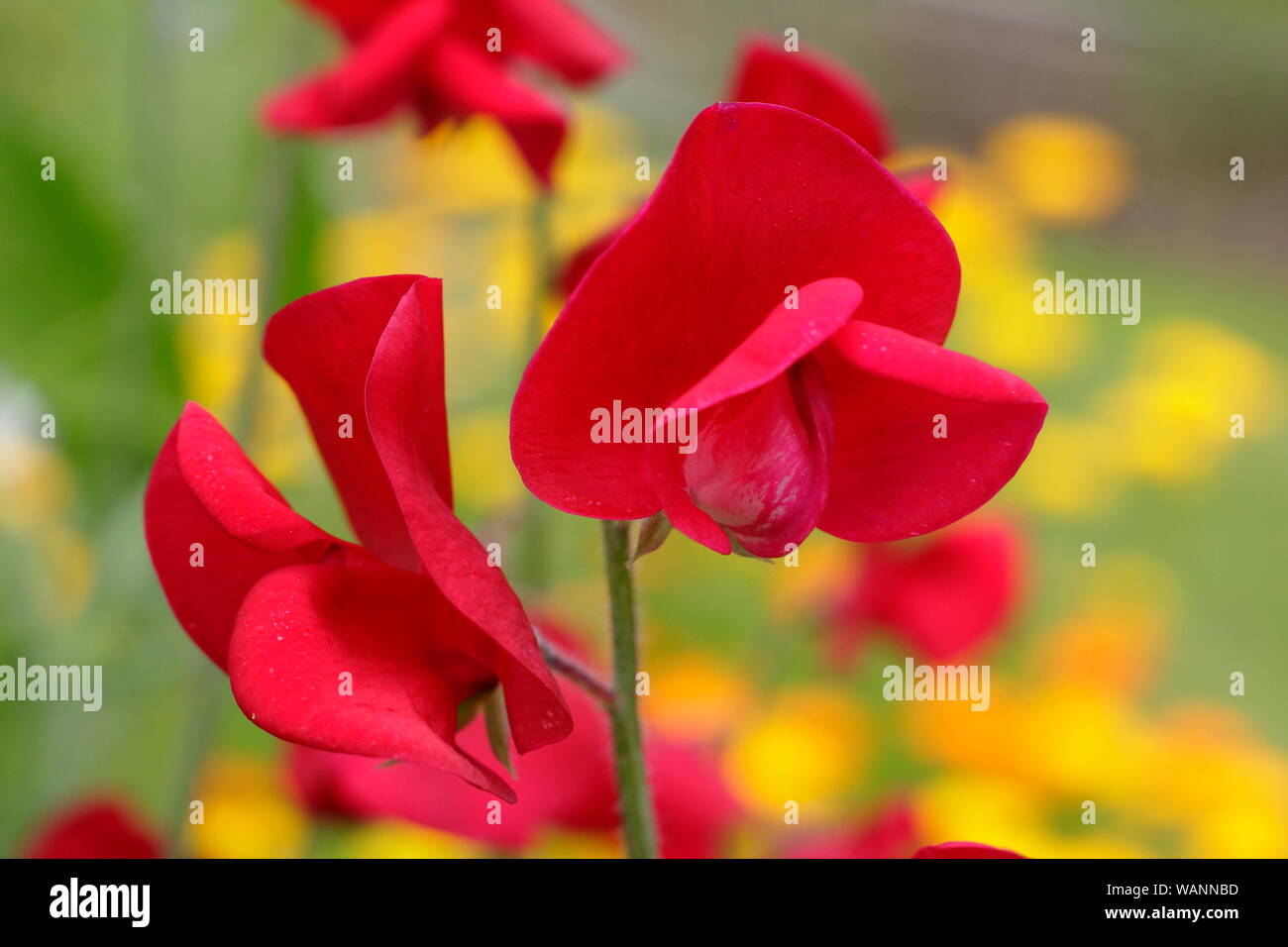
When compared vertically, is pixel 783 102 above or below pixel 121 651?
above

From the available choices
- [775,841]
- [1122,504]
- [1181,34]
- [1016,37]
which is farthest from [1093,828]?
[1181,34]

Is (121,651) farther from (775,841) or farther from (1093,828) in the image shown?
(1093,828)

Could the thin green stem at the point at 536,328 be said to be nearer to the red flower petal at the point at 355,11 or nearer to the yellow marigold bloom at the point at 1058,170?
the red flower petal at the point at 355,11

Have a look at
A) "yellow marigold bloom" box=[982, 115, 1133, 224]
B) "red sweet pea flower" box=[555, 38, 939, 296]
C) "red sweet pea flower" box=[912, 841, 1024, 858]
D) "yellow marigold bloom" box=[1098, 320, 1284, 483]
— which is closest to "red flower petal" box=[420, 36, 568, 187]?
"red sweet pea flower" box=[555, 38, 939, 296]

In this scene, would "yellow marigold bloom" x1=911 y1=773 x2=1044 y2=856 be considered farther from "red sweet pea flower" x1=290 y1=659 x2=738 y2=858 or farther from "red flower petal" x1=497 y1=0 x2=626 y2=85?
"red flower petal" x1=497 y1=0 x2=626 y2=85

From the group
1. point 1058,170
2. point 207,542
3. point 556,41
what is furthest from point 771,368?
point 1058,170

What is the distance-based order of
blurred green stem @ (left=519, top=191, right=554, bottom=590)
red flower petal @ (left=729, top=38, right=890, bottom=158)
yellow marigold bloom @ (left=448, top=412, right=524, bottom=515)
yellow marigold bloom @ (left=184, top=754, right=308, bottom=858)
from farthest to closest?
yellow marigold bloom @ (left=448, top=412, right=524, bottom=515) → yellow marigold bloom @ (left=184, top=754, right=308, bottom=858) → blurred green stem @ (left=519, top=191, right=554, bottom=590) → red flower petal @ (left=729, top=38, right=890, bottom=158)
